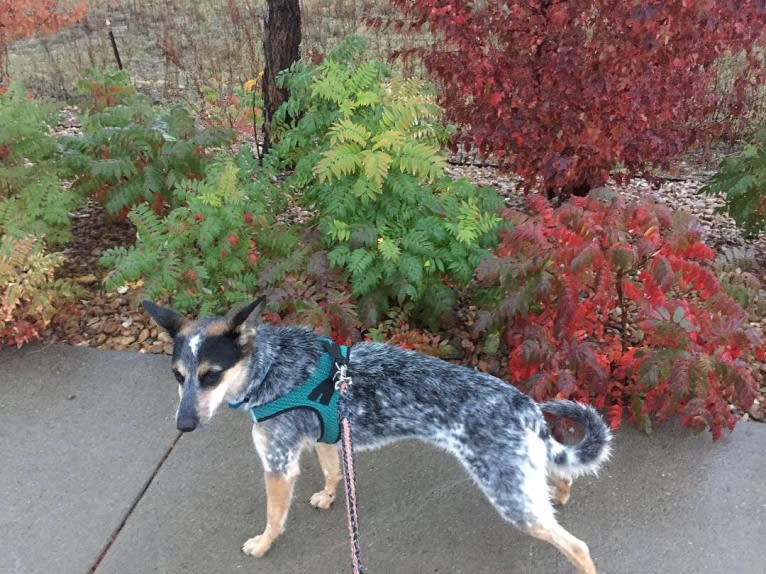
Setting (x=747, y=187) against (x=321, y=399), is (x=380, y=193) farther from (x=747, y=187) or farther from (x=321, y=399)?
(x=747, y=187)

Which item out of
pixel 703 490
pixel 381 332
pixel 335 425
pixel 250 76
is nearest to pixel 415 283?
pixel 381 332

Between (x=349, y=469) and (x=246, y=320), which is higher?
(x=246, y=320)

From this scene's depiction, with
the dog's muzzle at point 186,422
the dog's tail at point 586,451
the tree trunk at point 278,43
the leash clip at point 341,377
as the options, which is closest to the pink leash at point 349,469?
the leash clip at point 341,377

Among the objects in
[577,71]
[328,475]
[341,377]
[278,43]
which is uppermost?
[577,71]

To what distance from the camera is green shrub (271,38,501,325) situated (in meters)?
4.14

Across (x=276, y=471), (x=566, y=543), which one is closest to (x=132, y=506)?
(x=276, y=471)

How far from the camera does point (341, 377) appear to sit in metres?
2.98

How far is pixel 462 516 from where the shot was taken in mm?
3342

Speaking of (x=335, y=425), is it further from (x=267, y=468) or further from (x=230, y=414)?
(x=230, y=414)

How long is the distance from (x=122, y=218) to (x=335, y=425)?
373 cm

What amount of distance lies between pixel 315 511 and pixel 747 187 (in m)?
4.03

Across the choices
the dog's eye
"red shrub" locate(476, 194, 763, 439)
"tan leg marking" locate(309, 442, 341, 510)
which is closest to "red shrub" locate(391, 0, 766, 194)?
"red shrub" locate(476, 194, 763, 439)

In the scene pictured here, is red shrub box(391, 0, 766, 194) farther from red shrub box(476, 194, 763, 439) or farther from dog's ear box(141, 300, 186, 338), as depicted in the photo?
Result: dog's ear box(141, 300, 186, 338)

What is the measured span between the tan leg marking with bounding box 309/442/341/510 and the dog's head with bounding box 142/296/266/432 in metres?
0.77
